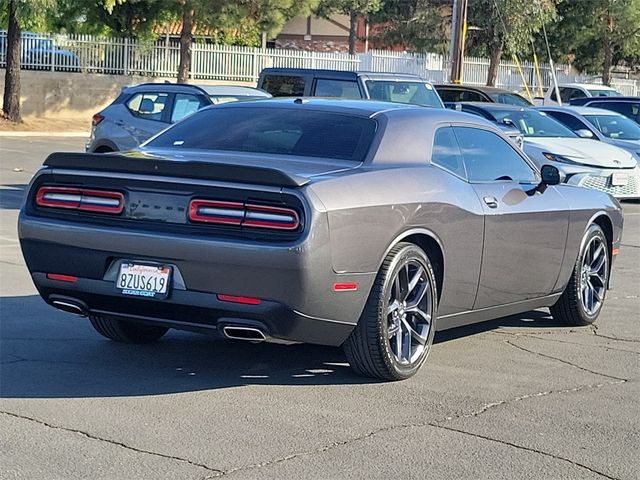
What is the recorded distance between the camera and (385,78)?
1717 cm

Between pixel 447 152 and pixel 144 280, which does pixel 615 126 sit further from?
pixel 144 280

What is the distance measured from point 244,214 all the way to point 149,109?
35.5 ft

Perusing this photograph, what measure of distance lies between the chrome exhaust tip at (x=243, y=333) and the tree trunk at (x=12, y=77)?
2781 centimetres

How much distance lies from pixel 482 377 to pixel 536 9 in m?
38.0

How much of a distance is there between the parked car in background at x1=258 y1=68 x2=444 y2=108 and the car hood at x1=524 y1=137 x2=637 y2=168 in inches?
74.6

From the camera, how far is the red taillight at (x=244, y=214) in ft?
19.7

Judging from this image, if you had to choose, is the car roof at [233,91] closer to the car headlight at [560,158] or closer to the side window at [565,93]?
the car headlight at [560,158]

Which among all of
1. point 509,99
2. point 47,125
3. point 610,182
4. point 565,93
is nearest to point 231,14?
point 47,125

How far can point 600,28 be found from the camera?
4950cm

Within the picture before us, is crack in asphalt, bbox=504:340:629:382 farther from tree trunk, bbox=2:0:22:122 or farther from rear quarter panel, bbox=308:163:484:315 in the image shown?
tree trunk, bbox=2:0:22:122

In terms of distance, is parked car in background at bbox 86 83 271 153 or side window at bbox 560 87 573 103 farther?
side window at bbox 560 87 573 103

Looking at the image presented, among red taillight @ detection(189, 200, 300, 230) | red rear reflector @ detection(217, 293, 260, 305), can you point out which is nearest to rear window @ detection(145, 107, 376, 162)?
red taillight @ detection(189, 200, 300, 230)

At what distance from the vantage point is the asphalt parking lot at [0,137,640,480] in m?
5.19

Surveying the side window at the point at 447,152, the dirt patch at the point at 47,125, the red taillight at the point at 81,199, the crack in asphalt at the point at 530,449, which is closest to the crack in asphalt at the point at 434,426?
the crack in asphalt at the point at 530,449
